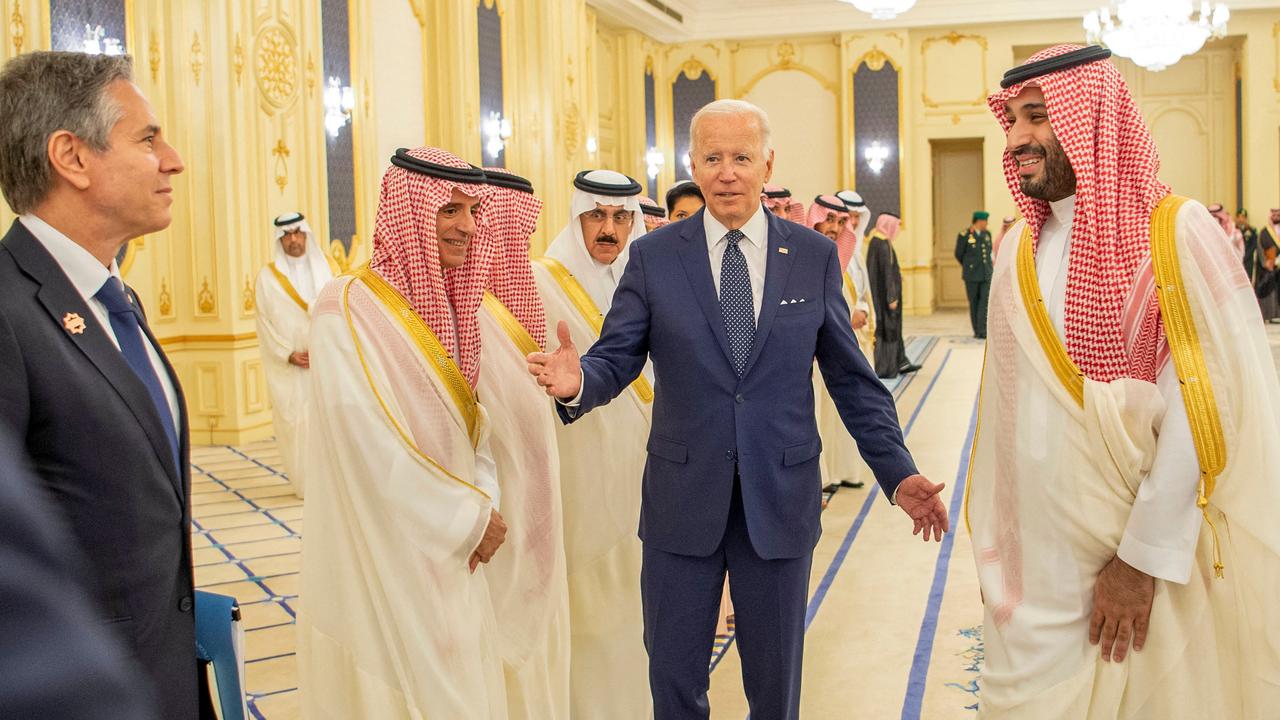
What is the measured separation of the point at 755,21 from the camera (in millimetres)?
17750

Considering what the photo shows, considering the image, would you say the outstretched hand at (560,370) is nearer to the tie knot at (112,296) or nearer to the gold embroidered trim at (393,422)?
the gold embroidered trim at (393,422)

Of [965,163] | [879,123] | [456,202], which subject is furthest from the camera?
[965,163]

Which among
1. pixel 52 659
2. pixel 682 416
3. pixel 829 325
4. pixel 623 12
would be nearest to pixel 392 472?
pixel 682 416

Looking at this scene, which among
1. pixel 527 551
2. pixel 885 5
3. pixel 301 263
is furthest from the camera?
pixel 885 5

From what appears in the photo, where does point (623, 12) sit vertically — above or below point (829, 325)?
above

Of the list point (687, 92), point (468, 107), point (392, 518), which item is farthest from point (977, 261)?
point (392, 518)

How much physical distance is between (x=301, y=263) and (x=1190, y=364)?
5.86 meters

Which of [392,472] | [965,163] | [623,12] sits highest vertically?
[623,12]

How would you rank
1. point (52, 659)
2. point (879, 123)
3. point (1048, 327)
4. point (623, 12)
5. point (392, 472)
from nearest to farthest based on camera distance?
point (52, 659), point (1048, 327), point (392, 472), point (623, 12), point (879, 123)

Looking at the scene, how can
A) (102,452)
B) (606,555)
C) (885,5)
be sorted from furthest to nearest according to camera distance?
1. (885,5)
2. (606,555)
3. (102,452)

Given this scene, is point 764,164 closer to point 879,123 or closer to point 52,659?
point 52,659

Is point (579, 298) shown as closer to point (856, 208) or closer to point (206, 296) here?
point (856, 208)

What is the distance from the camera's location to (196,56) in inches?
305

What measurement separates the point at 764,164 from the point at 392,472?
39.0 inches
